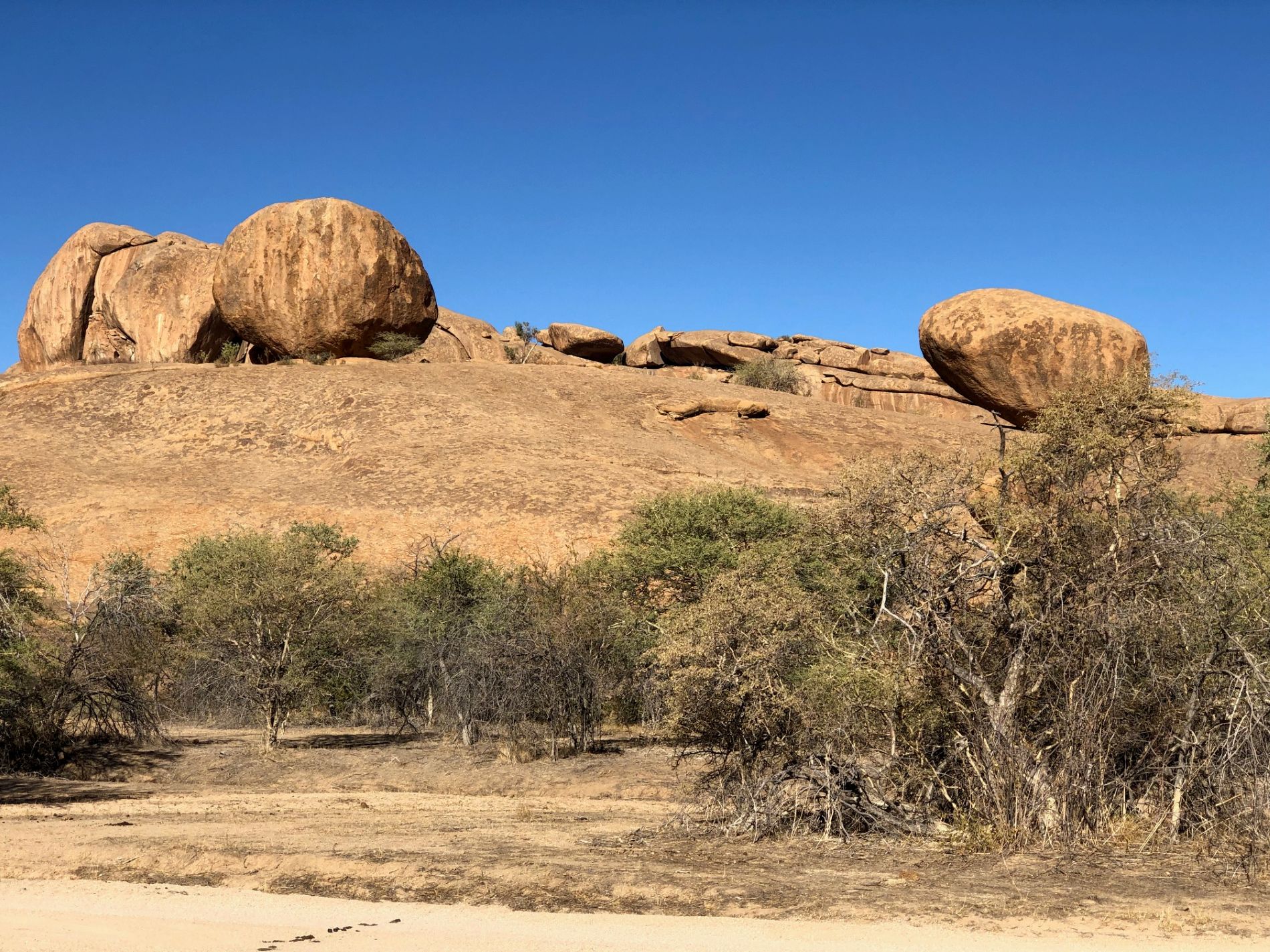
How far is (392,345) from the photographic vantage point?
44.1m

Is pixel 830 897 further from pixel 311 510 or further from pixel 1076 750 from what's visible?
pixel 311 510

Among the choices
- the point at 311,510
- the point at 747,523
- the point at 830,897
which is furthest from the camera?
the point at 311,510

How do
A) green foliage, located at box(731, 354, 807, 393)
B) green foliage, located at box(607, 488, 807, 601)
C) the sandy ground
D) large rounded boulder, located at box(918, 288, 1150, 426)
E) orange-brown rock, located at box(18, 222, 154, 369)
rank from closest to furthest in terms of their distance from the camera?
the sandy ground, green foliage, located at box(607, 488, 807, 601), large rounded boulder, located at box(918, 288, 1150, 426), orange-brown rock, located at box(18, 222, 154, 369), green foliage, located at box(731, 354, 807, 393)

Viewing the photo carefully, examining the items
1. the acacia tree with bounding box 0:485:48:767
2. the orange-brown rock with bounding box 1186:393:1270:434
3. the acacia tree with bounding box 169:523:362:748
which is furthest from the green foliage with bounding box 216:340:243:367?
the orange-brown rock with bounding box 1186:393:1270:434

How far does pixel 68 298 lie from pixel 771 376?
3193 centimetres

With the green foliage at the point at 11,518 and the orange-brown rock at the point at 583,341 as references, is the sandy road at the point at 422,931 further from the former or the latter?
the orange-brown rock at the point at 583,341

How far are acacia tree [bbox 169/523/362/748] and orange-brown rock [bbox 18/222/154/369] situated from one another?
31.1 m

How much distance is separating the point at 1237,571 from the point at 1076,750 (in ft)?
7.76

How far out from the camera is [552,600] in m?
21.9

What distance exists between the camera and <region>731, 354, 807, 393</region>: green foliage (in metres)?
59.8

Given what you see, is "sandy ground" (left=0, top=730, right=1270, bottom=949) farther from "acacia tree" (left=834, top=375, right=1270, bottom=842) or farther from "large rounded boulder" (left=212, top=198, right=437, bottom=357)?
"large rounded boulder" (left=212, top=198, right=437, bottom=357)

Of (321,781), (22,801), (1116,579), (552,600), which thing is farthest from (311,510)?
(1116,579)

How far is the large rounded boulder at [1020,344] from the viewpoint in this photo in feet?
123

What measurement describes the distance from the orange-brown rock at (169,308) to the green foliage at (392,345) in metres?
7.16
